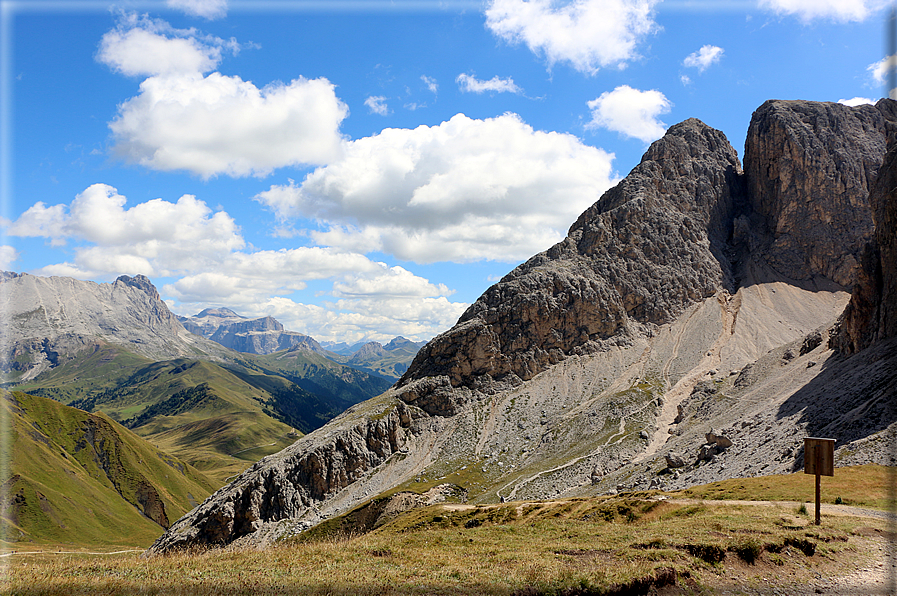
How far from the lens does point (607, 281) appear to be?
547 ft

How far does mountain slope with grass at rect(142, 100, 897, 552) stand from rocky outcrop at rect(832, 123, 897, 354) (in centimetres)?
168

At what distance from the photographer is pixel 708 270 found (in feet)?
Answer: 573

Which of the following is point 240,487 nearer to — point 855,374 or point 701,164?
point 855,374

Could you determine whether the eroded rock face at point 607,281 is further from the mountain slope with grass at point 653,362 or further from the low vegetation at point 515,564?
the low vegetation at point 515,564

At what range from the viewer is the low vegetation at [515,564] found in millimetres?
17391

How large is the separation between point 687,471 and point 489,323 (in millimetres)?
84319

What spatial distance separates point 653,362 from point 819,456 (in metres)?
127

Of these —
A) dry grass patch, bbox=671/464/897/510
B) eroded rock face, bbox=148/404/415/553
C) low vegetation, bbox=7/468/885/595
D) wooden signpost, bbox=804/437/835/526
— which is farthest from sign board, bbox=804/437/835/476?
eroded rock face, bbox=148/404/415/553

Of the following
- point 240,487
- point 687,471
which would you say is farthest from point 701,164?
point 240,487

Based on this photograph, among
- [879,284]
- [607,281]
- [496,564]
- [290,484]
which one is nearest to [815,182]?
[607,281]

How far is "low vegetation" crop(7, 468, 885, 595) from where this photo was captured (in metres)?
17.4

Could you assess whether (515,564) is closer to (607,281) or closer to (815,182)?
(607,281)

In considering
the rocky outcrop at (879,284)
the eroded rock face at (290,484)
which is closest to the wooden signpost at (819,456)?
the rocky outcrop at (879,284)

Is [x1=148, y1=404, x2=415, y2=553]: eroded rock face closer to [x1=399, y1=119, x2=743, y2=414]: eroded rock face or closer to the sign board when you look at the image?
[x1=399, y1=119, x2=743, y2=414]: eroded rock face
